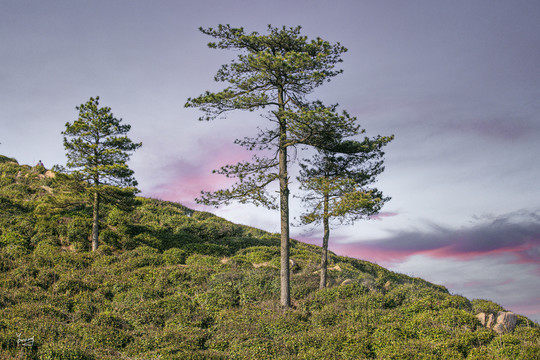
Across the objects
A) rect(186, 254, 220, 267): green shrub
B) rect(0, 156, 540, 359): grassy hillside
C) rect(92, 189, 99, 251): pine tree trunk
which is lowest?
rect(0, 156, 540, 359): grassy hillside

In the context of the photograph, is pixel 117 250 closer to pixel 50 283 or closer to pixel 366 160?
pixel 50 283

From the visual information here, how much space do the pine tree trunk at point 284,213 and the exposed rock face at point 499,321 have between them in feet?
25.5

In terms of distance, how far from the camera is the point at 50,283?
17.9 m

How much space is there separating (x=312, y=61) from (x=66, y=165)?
19.8m

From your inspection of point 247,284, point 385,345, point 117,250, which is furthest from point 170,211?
point 385,345

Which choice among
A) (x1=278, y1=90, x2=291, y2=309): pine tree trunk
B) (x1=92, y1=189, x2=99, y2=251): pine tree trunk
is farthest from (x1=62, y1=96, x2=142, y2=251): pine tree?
(x1=278, y1=90, x2=291, y2=309): pine tree trunk

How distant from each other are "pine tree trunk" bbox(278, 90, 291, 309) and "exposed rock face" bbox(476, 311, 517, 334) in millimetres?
7766

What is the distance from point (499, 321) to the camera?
12359mm

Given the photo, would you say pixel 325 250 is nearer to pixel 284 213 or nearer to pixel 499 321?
pixel 284 213

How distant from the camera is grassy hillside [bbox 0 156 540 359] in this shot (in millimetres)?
10477

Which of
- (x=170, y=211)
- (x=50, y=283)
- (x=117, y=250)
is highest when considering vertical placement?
(x=170, y=211)

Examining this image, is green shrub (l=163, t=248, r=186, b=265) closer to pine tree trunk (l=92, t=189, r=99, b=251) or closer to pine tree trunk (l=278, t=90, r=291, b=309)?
pine tree trunk (l=92, t=189, r=99, b=251)

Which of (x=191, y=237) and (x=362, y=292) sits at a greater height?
(x=191, y=237)

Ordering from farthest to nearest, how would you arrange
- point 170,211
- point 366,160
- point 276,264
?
point 170,211
point 276,264
point 366,160
